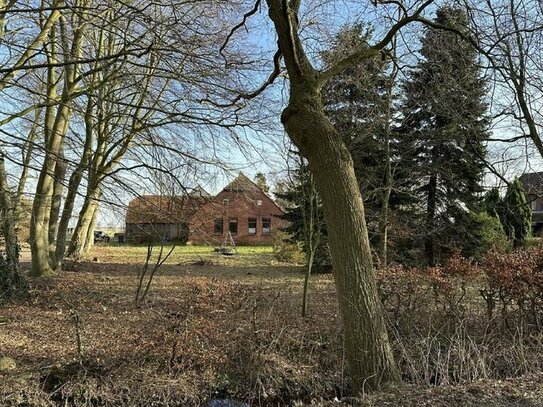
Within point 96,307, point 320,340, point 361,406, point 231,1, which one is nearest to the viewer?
point 361,406

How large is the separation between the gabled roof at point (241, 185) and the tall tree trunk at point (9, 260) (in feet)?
14.1

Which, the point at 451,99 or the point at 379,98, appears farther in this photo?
the point at 379,98

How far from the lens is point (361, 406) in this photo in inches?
155

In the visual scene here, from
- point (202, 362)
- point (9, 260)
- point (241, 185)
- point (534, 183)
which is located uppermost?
point (241, 185)

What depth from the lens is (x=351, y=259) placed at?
4.45m

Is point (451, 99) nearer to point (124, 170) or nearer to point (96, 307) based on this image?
point (124, 170)

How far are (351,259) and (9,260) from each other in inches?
305

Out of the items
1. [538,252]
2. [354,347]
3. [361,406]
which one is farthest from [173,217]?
[538,252]

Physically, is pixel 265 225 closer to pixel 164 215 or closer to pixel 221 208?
pixel 221 208

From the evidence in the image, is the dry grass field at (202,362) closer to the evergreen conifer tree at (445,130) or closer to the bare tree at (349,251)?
the bare tree at (349,251)

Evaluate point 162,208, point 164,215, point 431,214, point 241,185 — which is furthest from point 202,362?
point 431,214

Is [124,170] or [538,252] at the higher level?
[124,170]

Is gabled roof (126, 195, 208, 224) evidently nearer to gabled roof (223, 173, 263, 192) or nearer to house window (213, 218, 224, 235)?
house window (213, 218, 224, 235)

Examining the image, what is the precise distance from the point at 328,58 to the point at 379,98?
4.54m
